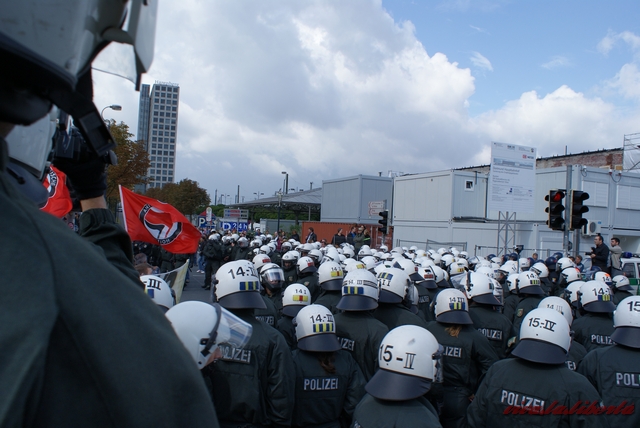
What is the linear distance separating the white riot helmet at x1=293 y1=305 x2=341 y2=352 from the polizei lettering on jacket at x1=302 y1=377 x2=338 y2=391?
27 cm

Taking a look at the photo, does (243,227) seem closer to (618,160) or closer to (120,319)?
(618,160)

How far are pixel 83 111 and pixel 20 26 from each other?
14.6 inches

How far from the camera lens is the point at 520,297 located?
966 cm

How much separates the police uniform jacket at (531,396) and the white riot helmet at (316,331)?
1434 mm

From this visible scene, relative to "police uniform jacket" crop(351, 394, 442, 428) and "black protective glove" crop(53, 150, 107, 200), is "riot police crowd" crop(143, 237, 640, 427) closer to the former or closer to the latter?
"police uniform jacket" crop(351, 394, 442, 428)

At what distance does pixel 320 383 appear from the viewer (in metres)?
4.58

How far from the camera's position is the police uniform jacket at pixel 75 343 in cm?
64

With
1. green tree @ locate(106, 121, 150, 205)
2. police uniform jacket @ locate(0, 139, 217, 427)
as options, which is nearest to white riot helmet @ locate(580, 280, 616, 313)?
police uniform jacket @ locate(0, 139, 217, 427)

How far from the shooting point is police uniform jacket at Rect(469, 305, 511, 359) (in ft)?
21.9

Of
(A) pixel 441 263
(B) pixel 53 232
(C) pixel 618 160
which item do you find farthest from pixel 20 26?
(C) pixel 618 160

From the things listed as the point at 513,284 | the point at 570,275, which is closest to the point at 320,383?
the point at 513,284

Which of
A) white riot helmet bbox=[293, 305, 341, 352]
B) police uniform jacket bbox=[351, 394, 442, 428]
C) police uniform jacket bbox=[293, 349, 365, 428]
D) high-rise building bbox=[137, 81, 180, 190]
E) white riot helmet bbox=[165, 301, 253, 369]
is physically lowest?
A: police uniform jacket bbox=[293, 349, 365, 428]

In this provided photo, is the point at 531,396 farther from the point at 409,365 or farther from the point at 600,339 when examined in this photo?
the point at 600,339

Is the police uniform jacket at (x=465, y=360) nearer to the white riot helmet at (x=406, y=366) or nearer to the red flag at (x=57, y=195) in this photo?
the white riot helmet at (x=406, y=366)
